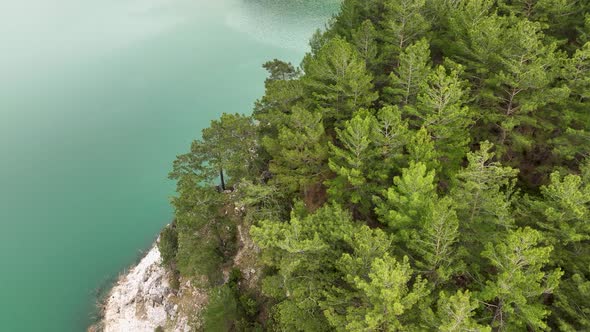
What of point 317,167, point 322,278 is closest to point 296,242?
point 322,278

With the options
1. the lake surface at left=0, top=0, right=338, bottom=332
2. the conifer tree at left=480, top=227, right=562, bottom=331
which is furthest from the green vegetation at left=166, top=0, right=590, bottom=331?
the lake surface at left=0, top=0, right=338, bottom=332

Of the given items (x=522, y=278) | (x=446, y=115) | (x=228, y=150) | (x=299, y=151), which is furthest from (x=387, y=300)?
(x=228, y=150)

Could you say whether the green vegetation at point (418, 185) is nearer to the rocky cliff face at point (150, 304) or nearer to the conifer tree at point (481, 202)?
the conifer tree at point (481, 202)

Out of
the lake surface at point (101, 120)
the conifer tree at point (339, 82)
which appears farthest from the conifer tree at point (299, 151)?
the lake surface at point (101, 120)

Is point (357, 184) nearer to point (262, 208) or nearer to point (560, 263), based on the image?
point (262, 208)

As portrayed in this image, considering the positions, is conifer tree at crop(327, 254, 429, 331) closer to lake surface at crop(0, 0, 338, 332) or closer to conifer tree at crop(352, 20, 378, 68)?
conifer tree at crop(352, 20, 378, 68)
